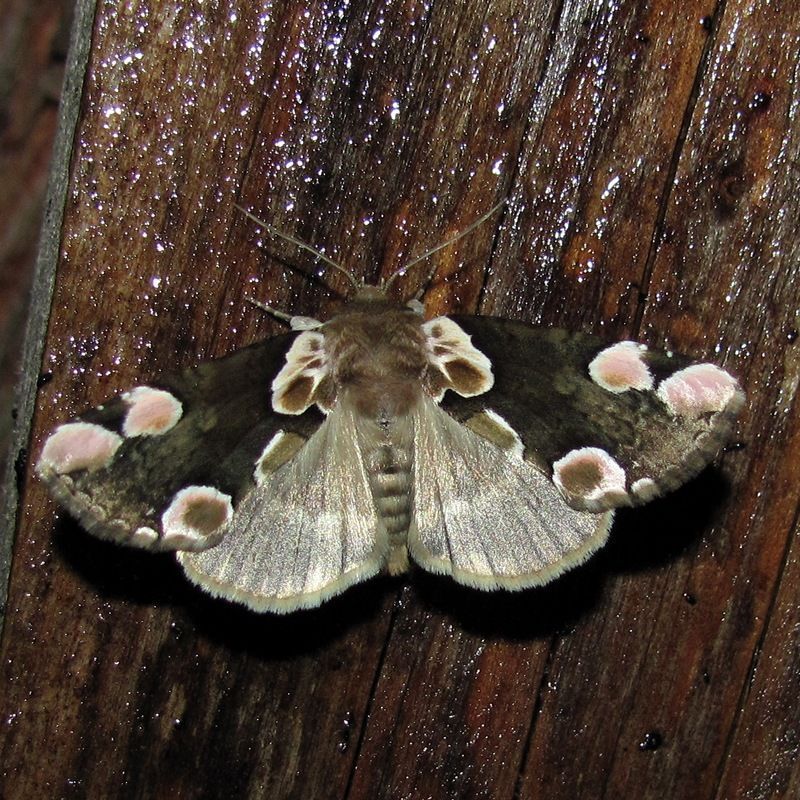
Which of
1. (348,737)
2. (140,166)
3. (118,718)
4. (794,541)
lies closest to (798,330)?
(794,541)

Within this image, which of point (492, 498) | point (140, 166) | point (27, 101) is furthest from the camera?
point (27, 101)

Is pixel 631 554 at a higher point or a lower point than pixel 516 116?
lower

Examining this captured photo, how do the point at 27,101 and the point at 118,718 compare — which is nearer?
the point at 118,718

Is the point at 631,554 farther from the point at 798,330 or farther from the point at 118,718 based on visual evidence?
the point at 118,718

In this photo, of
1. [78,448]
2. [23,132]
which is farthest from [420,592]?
[23,132]

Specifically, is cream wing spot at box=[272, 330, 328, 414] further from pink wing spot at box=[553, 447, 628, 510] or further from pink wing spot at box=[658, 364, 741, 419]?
pink wing spot at box=[658, 364, 741, 419]

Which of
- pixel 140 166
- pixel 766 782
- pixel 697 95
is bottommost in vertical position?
pixel 766 782

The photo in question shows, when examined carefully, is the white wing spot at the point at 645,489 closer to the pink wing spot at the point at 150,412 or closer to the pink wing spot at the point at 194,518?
the pink wing spot at the point at 194,518

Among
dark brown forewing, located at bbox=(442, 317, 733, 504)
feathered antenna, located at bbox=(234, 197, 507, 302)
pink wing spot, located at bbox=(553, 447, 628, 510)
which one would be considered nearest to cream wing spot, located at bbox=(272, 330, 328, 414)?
feathered antenna, located at bbox=(234, 197, 507, 302)
